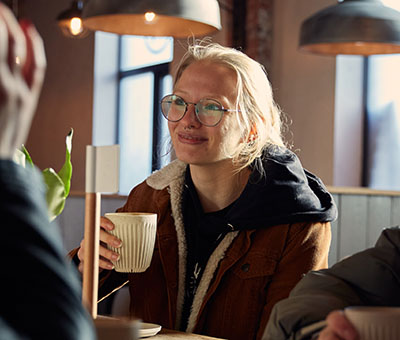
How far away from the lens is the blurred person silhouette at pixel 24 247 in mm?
531

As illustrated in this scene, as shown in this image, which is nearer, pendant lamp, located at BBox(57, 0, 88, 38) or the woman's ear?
the woman's ear

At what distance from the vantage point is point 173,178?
6.77 feet

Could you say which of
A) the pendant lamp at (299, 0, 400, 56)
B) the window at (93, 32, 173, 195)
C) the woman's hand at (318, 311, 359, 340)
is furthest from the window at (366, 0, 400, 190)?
the woman's hand at (318, 311, 359, 340)

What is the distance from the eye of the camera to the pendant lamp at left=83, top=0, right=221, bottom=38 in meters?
2.21

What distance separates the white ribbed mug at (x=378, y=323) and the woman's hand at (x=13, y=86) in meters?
0.43

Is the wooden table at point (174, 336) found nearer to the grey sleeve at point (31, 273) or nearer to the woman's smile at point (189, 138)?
the woman's smile at point (189, 138)

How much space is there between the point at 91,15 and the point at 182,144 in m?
0.74

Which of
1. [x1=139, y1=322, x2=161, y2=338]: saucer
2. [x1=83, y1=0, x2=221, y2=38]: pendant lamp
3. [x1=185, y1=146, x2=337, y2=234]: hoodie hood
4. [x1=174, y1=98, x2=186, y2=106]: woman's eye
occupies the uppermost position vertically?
[x1=83, y1=0, x2=221, y2=38]: pendant lamp

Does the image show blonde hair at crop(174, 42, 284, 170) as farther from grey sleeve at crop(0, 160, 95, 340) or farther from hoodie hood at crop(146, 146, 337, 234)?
grey sleeve at crop(0, 160, 95, 340)

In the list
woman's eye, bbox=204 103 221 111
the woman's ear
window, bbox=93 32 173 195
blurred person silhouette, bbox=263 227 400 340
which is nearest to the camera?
blurred person silhouette, bbox=263 227 400 340

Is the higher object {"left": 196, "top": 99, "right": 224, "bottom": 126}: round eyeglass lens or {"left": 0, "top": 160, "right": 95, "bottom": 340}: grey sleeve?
{"left": 196, "top": 99, "right": 224, "bottom": 126}: round eyeglass lens

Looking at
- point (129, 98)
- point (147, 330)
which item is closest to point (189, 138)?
point (147, 330)

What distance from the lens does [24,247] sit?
539 mm

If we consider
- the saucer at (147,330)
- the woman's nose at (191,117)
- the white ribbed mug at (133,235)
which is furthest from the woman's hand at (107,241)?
the woman's nose at (191,117)
